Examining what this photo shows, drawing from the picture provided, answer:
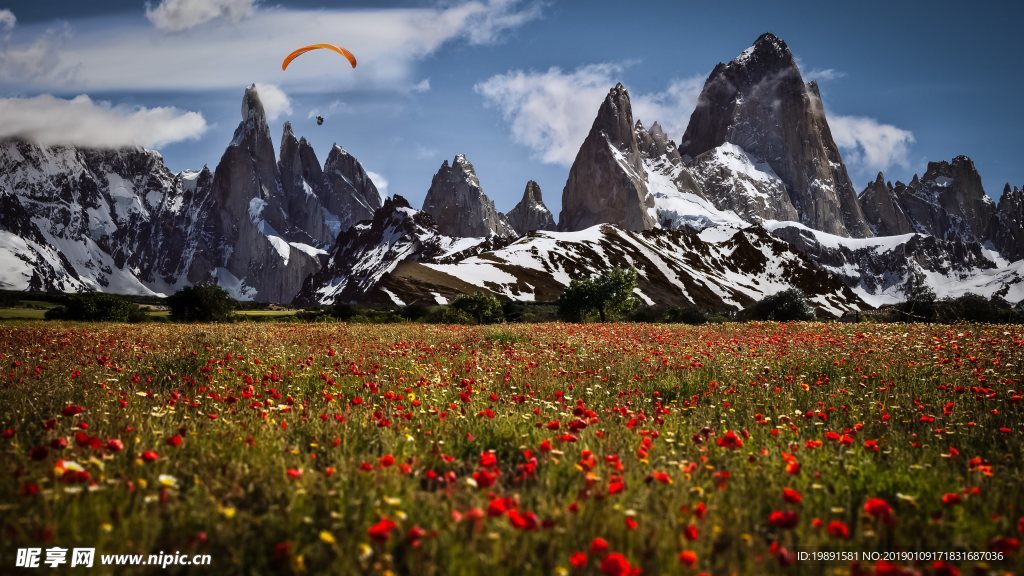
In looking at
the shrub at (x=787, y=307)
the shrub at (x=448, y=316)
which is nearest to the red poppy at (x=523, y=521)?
the shrub at (x=448, y=316)

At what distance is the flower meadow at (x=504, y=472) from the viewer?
125 inches

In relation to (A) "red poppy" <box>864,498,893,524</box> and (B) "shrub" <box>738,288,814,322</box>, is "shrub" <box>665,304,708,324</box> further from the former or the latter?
(A) "red poppy" <box>864,498,893,524</box>

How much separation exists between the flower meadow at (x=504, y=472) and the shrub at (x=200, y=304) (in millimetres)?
37231

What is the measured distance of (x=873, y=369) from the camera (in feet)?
33.0

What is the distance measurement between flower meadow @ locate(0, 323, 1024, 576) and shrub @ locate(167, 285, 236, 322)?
3723 centimetres

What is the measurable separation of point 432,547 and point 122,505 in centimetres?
204

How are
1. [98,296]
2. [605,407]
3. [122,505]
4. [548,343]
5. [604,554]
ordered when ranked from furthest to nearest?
[98,296], [548,343], [605,407], [122,505], [604,554]

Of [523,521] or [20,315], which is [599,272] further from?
[523,521]

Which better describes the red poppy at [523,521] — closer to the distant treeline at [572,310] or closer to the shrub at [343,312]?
the distant treeline at [572,310]

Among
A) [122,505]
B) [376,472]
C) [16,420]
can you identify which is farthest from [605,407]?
[16,420]

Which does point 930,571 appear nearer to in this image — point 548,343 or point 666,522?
point 666,522

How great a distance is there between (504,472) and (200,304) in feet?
150

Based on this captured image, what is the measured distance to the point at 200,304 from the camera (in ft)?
142

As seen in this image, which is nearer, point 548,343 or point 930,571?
point 930,571
